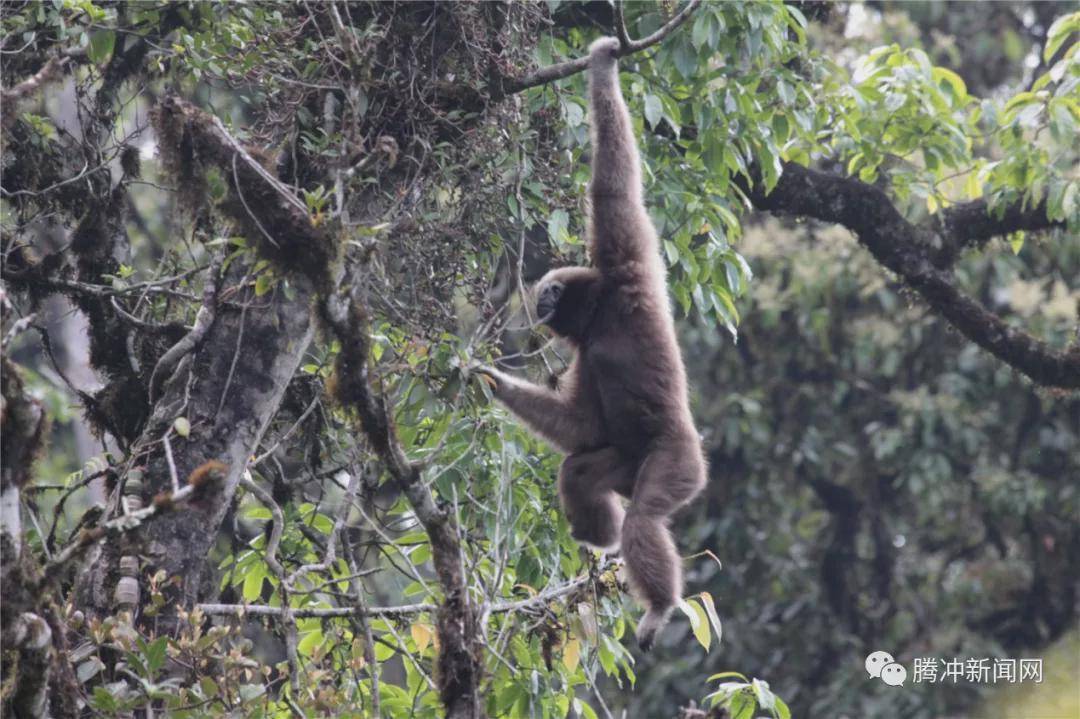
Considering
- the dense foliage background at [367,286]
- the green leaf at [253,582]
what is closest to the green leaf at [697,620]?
the dense foliage background at [367,286]

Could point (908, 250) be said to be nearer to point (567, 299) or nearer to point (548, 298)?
point (567, 299)

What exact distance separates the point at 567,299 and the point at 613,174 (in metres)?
0.85

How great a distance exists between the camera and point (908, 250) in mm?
10727

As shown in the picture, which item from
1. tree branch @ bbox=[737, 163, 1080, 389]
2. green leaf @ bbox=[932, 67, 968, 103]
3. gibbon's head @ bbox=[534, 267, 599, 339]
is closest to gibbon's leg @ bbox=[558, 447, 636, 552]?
gibbon's head @ bbox=[534, 267, 599, 339]

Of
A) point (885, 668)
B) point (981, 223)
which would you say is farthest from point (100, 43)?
point (885, 668)

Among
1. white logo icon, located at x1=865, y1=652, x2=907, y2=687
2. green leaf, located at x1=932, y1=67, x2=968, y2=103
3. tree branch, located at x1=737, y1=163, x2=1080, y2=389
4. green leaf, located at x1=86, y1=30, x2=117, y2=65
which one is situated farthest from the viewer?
white logo icon, located at x1=865, y1=652, x2=907, y2=687

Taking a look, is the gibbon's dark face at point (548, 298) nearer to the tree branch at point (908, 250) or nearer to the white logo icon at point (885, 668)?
the tree branch at point (908, 250)

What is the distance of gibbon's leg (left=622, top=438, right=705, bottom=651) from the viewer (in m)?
7.12

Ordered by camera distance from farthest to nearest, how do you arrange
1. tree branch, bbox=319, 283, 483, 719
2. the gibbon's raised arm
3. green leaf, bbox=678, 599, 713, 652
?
1. the gibbon's raised arm
2. green leaf, bbox=678, 599, 713, 652
3. tree branch, bbox=319, 283, 483, 719

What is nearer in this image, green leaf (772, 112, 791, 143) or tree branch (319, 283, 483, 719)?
tree branch (319, 283, 483, 719)

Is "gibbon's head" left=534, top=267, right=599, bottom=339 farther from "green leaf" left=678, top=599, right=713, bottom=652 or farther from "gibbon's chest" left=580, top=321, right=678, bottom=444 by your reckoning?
"green leaf" left=678, top=599, right=713, bottom=652

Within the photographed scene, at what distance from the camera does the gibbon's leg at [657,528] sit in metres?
7.12

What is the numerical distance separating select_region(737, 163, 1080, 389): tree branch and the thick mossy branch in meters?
5.63

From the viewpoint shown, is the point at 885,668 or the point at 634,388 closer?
the point at 634,388
